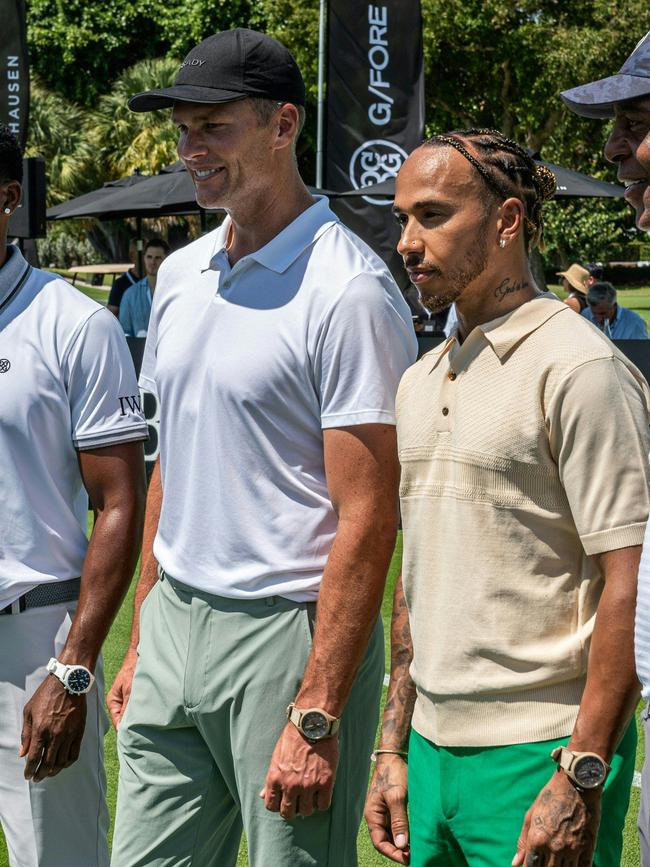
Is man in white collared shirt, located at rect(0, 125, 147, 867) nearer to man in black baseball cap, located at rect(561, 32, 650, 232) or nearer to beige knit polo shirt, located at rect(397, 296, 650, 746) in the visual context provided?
beige knit polo shirt, located at rect(397, 296, 650, 746)

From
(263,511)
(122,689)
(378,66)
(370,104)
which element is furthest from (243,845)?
(378,66)

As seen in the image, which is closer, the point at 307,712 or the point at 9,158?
the point at 307,712

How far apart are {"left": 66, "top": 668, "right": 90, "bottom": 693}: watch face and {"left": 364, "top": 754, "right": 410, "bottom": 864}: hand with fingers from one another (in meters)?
0.77

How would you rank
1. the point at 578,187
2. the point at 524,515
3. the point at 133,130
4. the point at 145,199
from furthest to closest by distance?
the point at 133,130
the point at 145,199
the point at 578,187
the point at 524,515

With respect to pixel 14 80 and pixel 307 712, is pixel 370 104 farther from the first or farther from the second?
pixel 307 712

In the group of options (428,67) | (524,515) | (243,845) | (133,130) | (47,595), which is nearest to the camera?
(524,515)

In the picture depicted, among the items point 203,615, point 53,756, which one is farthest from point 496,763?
point 53,756

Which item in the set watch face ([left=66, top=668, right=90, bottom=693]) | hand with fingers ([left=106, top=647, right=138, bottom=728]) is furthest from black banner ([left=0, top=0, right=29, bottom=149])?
watch face ([left=66, top=668, right=90, bottom=693])

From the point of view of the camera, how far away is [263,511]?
2.64 m

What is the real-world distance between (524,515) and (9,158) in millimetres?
1761

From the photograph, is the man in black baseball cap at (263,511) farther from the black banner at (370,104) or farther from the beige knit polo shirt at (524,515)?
the black banner at (370,104)

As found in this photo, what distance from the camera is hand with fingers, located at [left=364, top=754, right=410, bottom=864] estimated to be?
104 inches

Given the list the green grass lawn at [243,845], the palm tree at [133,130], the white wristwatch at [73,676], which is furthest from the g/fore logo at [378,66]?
the palm tree at [133,130]

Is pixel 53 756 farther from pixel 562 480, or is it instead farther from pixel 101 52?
pixel 101 52
